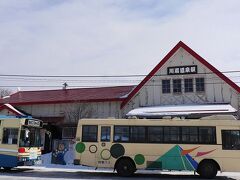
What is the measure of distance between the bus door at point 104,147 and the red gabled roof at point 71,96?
11.1m

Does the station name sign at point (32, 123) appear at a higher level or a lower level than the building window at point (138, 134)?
higher

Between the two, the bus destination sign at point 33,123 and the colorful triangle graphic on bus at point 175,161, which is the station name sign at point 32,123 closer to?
the bus destination sign at point 33,123

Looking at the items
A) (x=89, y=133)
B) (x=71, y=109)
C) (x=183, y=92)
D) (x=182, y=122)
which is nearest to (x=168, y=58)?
(x=183, y=92)

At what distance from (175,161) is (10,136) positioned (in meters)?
8.99

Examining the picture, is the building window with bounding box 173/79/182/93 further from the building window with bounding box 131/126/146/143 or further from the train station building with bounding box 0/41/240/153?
the building window with bounding box 131/126/146/143

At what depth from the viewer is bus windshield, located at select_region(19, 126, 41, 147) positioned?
17.9 metres

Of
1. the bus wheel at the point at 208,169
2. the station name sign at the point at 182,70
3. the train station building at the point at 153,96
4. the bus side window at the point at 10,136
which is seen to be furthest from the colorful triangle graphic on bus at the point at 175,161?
the station name sign at the point at 182,70

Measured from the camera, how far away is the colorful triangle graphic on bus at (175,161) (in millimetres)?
15734

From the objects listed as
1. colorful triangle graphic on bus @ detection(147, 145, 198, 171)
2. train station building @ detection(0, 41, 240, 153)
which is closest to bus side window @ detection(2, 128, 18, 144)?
colorful triangle graphic on bus @ detection(147, 145, 198, 171)

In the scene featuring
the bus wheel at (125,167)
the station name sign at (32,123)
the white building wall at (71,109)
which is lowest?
the bus wheel at (125,167)

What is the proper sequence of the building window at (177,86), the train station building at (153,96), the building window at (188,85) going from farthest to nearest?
the building window at (177,86) → the building window at (188,85) → the train station building at (153,96)

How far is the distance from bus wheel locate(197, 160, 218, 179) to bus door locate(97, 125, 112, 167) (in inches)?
177

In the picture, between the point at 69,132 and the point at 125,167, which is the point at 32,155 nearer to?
the point at 125,167

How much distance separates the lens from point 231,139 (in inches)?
614
